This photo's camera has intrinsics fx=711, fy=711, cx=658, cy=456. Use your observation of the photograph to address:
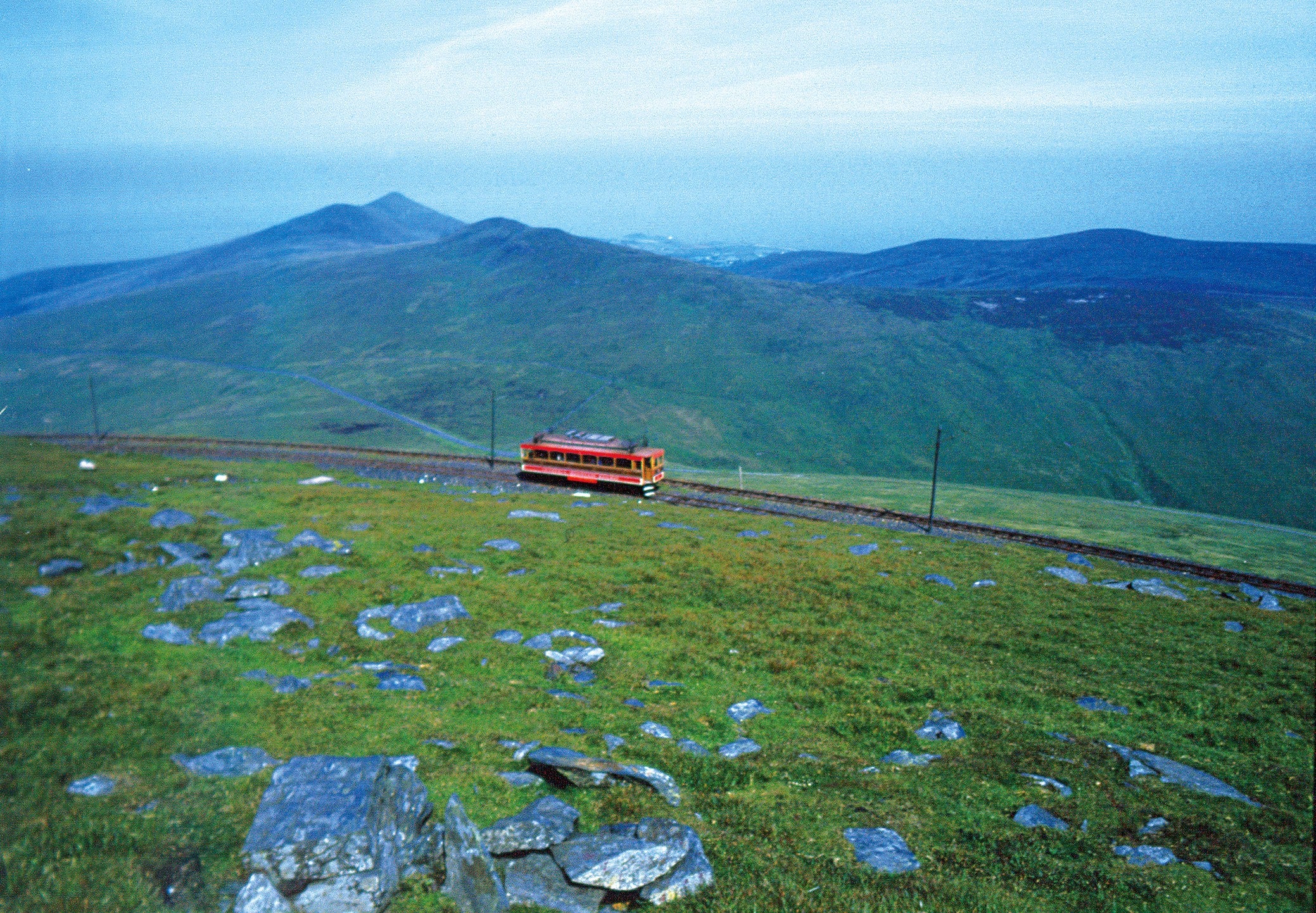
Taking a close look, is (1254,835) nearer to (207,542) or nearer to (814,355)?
(207,542)

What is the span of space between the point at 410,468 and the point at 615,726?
5377 cm

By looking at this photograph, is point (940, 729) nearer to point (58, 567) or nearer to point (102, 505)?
point (58, 567)

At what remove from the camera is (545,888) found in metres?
12.1

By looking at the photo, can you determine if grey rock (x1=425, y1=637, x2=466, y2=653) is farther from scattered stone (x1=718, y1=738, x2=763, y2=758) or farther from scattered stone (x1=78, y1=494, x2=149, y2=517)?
scattered stone (x1=718, y1=738, x2=763, y2=758)

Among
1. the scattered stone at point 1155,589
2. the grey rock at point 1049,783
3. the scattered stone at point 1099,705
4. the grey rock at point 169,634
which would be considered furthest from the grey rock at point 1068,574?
the grey rock at point 169,634

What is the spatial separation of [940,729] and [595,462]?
44705 millimetres

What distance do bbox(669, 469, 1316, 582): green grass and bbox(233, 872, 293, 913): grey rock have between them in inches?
2625

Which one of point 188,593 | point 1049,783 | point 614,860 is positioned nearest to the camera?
point 614,860

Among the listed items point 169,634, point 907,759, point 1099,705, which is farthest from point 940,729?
point 169,634

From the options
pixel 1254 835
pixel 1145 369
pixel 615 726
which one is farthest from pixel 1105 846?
pixel 1145 369

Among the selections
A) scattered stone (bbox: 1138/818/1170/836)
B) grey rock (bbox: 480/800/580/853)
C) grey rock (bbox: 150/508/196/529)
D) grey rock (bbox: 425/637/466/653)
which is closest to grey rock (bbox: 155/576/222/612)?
grey rock (bbox: 150/508/196/529)

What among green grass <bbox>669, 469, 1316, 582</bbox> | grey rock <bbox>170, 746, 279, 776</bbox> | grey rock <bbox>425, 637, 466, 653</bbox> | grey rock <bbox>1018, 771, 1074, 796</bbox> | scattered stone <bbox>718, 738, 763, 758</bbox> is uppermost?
grey rock <bbox>170, 746, 279, 776</bbox>

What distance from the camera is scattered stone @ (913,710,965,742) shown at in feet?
72.4

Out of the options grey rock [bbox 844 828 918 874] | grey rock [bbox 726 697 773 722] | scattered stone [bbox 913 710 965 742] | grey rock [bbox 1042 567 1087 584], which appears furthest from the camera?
grey rock [bbox 1042 567 1087 584]
